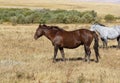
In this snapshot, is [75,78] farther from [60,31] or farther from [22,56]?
[22,56]

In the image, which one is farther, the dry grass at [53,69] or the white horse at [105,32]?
the white horse at [105,32]

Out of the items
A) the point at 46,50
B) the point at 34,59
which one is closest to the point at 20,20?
the point at 46,50

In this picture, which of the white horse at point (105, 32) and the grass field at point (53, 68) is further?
the white horse at point (105, 32)

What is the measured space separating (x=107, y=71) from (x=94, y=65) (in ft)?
5.21

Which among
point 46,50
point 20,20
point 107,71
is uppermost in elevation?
point 107,71

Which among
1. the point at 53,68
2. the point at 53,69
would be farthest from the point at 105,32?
the point at 53,69

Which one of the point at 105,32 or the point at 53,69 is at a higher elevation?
the point at 53,69

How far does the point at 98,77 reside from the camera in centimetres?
1164

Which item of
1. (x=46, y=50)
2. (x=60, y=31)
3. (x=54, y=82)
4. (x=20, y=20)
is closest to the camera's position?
(x=54, y=82)

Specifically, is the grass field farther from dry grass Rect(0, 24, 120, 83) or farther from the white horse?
the white horse

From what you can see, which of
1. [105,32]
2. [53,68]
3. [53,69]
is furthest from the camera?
[105,32]

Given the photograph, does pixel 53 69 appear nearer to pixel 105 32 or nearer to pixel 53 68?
pixel 53 68

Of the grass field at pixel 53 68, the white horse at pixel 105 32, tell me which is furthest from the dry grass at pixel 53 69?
the white horse at pixel 105 32

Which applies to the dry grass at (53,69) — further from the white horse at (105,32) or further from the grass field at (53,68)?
the white horse at (105,32)
